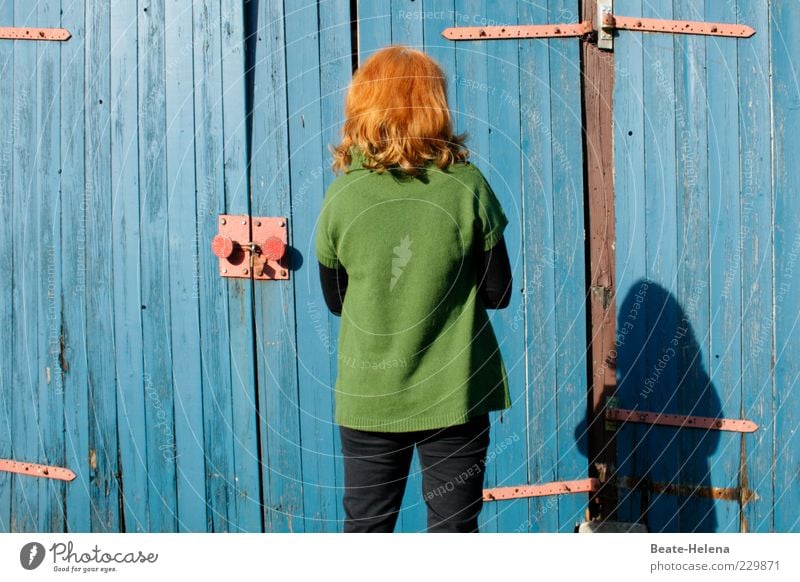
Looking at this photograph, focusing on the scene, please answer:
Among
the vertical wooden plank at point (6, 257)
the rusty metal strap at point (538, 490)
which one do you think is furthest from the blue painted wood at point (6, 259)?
the rusty metal strap at point (538, 490)

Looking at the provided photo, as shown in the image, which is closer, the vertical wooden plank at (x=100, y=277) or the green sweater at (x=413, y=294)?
the green sweater at (x=413, y=294)

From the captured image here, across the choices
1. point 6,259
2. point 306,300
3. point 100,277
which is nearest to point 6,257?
point 6,259

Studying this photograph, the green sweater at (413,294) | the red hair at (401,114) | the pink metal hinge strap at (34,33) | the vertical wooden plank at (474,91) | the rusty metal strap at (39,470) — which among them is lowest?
the rusty metal strap at (39,470)

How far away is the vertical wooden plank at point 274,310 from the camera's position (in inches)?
141

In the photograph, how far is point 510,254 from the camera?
145 inches

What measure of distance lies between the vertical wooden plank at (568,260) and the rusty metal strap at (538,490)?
0.04 metres

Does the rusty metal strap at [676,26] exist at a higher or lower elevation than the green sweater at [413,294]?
higher

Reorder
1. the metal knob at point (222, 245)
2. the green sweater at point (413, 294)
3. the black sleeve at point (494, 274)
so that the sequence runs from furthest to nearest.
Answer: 1. the metal knob at point (222, 245)
2. the black sleeve at point (494, 274)
3. the green sweater at point (413, 294)

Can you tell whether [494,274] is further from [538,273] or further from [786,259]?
[786,259]

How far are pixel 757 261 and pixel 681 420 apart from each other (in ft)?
2.36
